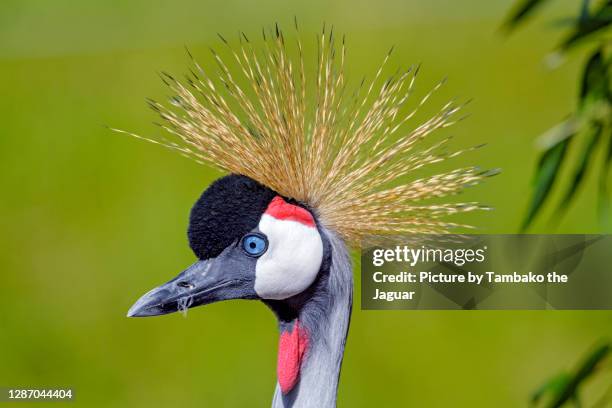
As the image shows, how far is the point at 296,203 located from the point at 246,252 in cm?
13

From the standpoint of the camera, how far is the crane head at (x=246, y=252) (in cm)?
162

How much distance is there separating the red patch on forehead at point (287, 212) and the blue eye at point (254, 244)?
51mm

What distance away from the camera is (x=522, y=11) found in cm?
102

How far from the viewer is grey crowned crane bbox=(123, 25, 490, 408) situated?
64.4 inches

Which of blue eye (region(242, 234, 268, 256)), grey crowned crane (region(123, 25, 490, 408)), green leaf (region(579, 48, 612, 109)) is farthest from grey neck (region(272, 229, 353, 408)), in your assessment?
Answer: green leaf (region(579, 48, 612, 109))

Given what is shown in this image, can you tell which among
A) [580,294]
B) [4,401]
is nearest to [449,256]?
[580,294]

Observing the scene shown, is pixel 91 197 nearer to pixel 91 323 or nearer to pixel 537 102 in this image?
pixel 91 323

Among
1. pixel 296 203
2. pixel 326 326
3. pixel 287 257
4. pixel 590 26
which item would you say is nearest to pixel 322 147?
pixel 296 203

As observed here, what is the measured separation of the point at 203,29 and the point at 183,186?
66 centimetres

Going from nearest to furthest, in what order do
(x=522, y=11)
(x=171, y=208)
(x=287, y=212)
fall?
(x=522, y=11)
(x=287, y=212)
(x=171, y=208)

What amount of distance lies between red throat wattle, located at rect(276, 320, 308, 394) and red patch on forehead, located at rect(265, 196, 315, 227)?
193 millimetres

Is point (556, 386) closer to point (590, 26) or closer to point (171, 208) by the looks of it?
point (590, 26)

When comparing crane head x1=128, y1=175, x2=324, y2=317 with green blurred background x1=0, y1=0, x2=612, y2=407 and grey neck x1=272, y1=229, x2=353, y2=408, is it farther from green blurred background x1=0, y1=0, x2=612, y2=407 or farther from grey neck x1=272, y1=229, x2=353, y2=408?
green blurred background x1=0, y1=0, x2=612, y2=407

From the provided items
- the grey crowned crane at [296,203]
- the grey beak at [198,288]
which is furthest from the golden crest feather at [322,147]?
the grey beak at [198,288]
